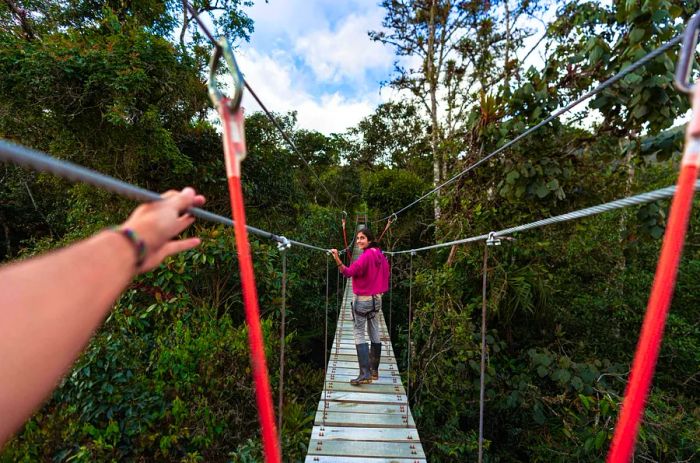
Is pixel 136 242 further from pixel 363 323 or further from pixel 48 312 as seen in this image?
pixel 363 323

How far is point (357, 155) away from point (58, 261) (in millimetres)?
14595

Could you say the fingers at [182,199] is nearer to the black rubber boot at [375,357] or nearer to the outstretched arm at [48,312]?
the outstretched arm at [48,312]

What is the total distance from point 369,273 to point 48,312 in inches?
92.8

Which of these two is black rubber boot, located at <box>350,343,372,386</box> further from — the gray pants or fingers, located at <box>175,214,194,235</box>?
fingers, located at <box>175,214,194,235</box>

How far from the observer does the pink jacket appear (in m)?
2.51

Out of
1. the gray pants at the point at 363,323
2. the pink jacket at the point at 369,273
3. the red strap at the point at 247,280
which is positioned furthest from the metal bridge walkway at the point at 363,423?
Answer: the red strap at the point at 247,280

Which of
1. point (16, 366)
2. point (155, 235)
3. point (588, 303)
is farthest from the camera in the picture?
point (588, 303)

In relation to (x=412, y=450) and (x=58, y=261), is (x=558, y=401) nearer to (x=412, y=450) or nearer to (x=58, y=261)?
(x=412, y=450)

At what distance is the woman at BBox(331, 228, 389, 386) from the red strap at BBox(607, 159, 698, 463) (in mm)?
2119

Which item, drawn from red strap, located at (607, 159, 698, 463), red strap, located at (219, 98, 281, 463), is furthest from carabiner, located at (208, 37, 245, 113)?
red strap, located at (607, 159, 698, 463)

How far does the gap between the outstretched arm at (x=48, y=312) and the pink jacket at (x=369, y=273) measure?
2227mm

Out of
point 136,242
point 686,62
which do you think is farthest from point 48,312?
point 686,62

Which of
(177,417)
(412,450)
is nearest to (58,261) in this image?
(412,450)

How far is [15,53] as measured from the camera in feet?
11.8
